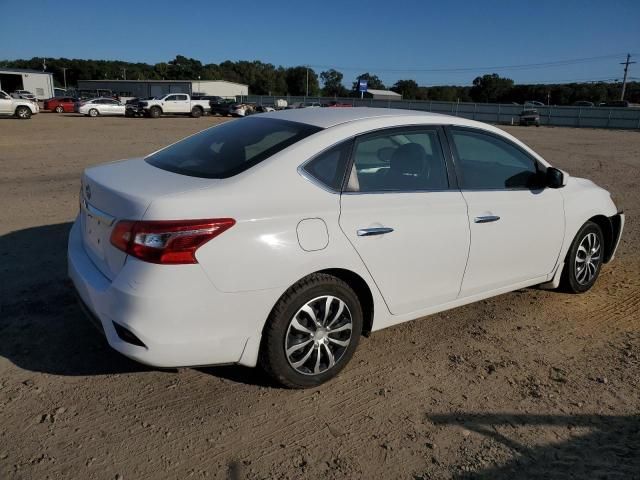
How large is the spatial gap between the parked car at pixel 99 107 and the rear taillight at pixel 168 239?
40.8m

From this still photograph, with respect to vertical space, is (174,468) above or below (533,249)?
below

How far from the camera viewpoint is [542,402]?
10.5ft

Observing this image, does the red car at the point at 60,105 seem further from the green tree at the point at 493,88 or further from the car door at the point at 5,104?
the green tree at the point at 493,88

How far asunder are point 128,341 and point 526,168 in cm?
323

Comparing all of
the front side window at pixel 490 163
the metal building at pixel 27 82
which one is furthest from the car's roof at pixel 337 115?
the metal building at pixel 27 82

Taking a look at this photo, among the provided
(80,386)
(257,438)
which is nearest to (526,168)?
(257,438)

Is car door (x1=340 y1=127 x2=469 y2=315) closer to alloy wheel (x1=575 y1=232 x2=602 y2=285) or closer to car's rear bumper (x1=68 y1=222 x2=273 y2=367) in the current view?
car's rear bumper (x1=68 y1=222 x2=273 y2=367)

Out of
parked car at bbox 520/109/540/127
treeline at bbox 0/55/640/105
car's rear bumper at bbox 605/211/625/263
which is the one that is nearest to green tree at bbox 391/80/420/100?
treeline at bbox 0/55/640/105

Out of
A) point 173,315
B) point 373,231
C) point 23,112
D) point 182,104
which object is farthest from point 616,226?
point 182,104

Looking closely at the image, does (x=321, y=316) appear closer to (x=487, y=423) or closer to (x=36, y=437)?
(x=487, y=423)

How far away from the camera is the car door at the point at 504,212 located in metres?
3.83

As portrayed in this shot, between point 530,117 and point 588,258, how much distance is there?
145 feet

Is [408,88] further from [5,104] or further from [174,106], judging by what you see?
[5,104]

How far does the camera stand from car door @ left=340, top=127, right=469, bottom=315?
3258 mm
